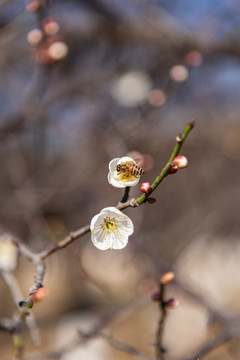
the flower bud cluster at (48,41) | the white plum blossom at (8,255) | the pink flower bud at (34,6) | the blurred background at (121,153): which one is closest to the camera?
the pink flower bud at (34,6)

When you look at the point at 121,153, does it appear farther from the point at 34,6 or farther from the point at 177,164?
the point at 177,164

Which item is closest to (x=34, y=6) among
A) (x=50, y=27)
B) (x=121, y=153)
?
(x=50, y=27)

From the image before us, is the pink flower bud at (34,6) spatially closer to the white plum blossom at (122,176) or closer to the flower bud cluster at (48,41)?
the flower bud cluster at (48,41)

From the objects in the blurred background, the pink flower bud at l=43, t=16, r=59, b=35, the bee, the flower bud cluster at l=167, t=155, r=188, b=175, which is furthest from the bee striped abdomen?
the pink flower bud at l=43, t=16, r=59, b=35

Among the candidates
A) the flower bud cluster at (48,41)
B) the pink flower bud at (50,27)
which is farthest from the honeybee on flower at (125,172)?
the pink flower bud at (50,27)

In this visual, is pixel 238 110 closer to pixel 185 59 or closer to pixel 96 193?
pixel 96 193
